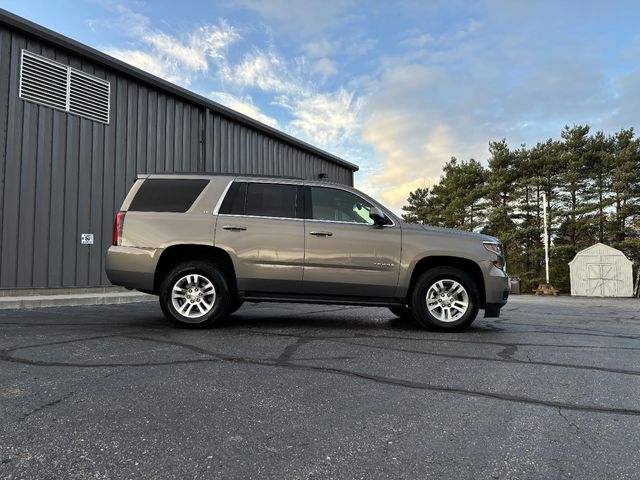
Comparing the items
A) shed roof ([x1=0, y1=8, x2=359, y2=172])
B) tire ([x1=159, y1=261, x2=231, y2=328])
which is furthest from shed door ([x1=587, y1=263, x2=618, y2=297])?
tire ([x1=159, y1=261, x2=231, y2=328])

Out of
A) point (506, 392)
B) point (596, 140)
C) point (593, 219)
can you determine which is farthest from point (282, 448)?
point (596, 140)

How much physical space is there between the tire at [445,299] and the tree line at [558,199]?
30585 millimetres

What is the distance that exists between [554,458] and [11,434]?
288cm

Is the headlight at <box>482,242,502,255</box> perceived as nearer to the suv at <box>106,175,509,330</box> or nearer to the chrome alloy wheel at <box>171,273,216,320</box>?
the suv at <box>106,175,509,330</box>

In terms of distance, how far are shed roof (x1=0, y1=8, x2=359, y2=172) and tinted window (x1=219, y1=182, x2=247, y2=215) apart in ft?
22.8

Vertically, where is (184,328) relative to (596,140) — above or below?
below

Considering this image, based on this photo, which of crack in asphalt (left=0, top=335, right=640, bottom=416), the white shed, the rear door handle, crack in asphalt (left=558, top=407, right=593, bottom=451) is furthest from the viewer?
the white shed

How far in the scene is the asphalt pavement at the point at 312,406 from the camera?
2312 mm

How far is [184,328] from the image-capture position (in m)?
6.04

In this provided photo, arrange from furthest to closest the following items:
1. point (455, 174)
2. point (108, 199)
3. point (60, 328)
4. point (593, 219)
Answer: point (455, 174), point (593, 219), point (108, 199), point (60, 328)

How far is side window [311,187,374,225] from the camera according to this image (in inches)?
249

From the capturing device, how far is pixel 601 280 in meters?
25.3

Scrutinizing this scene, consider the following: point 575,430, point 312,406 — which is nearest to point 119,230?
point 312,406

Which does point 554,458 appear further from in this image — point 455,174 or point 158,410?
point 455,174
